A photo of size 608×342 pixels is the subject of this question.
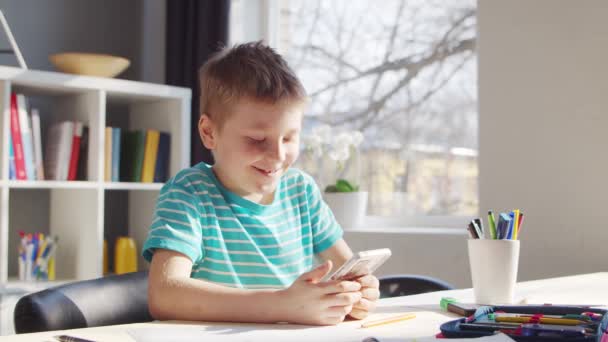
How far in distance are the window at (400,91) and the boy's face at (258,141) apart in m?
1.50

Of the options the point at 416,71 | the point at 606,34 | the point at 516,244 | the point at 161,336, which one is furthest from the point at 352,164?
the point at 161,336

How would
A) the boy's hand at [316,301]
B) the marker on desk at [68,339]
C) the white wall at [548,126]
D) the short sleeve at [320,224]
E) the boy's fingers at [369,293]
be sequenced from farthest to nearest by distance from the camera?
the white wall at [548,126], the short sleeve at [320,224], the boy's fingers at [369,293], the boy's hand at [316,301], the marker on desk at [68,339]

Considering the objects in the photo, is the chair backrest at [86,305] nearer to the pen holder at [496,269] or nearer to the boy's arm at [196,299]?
the boy's arm at [196,299]

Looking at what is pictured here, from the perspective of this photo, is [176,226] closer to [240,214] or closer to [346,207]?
[240,214]

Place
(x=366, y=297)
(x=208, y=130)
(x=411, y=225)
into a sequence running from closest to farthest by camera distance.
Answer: (x=366, y=297), (x=208, y=130), (x=411, y=225)

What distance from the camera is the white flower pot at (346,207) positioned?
2711mm

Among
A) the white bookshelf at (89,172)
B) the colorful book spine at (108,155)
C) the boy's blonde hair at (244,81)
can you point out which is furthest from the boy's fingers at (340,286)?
the colorful book spine at (108,155)

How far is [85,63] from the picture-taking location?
2.81 meters

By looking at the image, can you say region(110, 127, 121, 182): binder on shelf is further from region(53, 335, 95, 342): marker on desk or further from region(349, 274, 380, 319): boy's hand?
region(53, 335, 95, 342): marker on desk

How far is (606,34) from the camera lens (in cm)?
194

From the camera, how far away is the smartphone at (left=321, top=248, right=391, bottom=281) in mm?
1053

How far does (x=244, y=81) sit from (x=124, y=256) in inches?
74.6

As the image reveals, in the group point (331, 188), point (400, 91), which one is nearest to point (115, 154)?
point (331, 188)

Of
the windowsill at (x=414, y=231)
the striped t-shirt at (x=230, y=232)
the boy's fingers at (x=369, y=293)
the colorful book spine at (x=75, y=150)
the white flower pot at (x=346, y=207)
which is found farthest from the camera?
the colorful book spine at (x=75, y=150)
